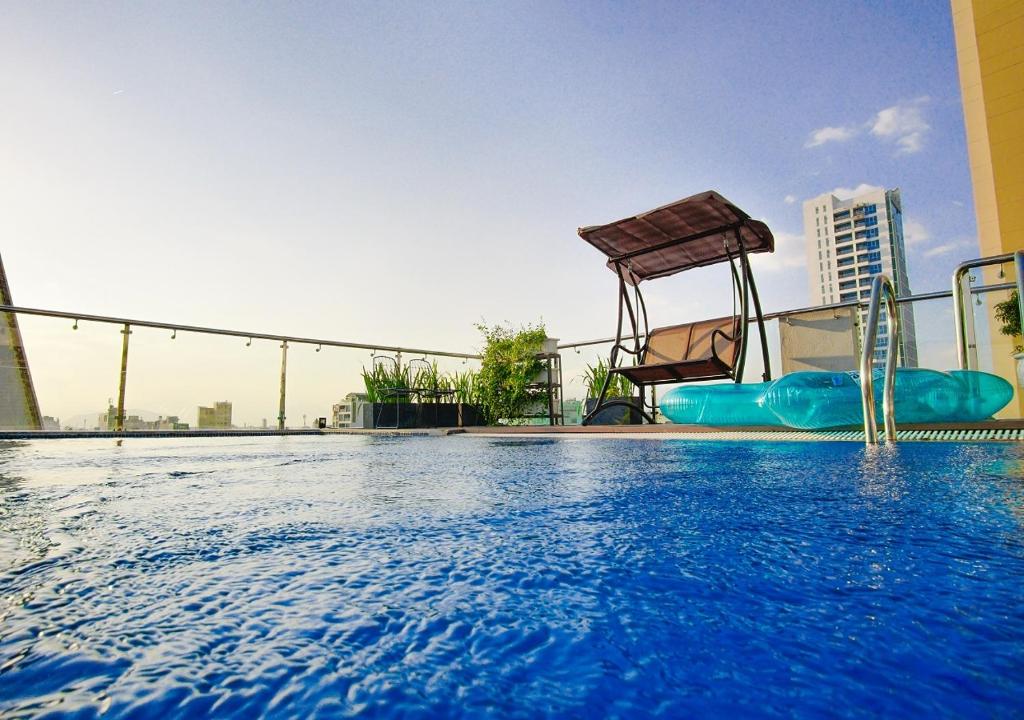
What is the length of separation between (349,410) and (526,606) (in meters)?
9.55

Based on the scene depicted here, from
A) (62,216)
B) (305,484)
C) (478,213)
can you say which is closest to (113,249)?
(62,216)

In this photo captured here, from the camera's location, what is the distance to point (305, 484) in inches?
76.3

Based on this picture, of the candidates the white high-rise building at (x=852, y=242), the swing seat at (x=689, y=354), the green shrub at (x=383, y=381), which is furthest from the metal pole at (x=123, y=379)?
the white high-rise building at (x=852, y=242)

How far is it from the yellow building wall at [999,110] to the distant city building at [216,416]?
48.0ft

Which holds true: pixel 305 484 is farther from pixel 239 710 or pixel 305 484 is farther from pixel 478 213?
pixel 478 213

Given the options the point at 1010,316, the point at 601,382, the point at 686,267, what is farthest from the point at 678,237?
the point at 1010,316

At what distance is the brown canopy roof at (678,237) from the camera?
505 cm

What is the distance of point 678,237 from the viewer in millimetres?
5645

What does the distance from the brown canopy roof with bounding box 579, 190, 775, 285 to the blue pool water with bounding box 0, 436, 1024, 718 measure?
162 inches

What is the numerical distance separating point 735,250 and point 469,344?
5.54 meters

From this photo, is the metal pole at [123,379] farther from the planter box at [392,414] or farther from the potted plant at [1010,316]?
the potted plant at [1010,316]

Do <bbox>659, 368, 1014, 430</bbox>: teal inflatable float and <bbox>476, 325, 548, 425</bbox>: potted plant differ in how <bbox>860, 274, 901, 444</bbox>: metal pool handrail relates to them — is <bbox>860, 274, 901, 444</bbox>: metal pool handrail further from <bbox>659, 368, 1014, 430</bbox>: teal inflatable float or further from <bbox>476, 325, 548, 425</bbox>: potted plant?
<bbox>476, 325, 548, 425</bbox>: potted plant

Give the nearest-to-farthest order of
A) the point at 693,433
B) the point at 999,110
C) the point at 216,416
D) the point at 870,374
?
1. the point at 870,374
2. the point at 693,433
3. the point at 216,416
4. the point at 999,110

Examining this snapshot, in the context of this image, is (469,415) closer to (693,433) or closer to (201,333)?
(201,333)
